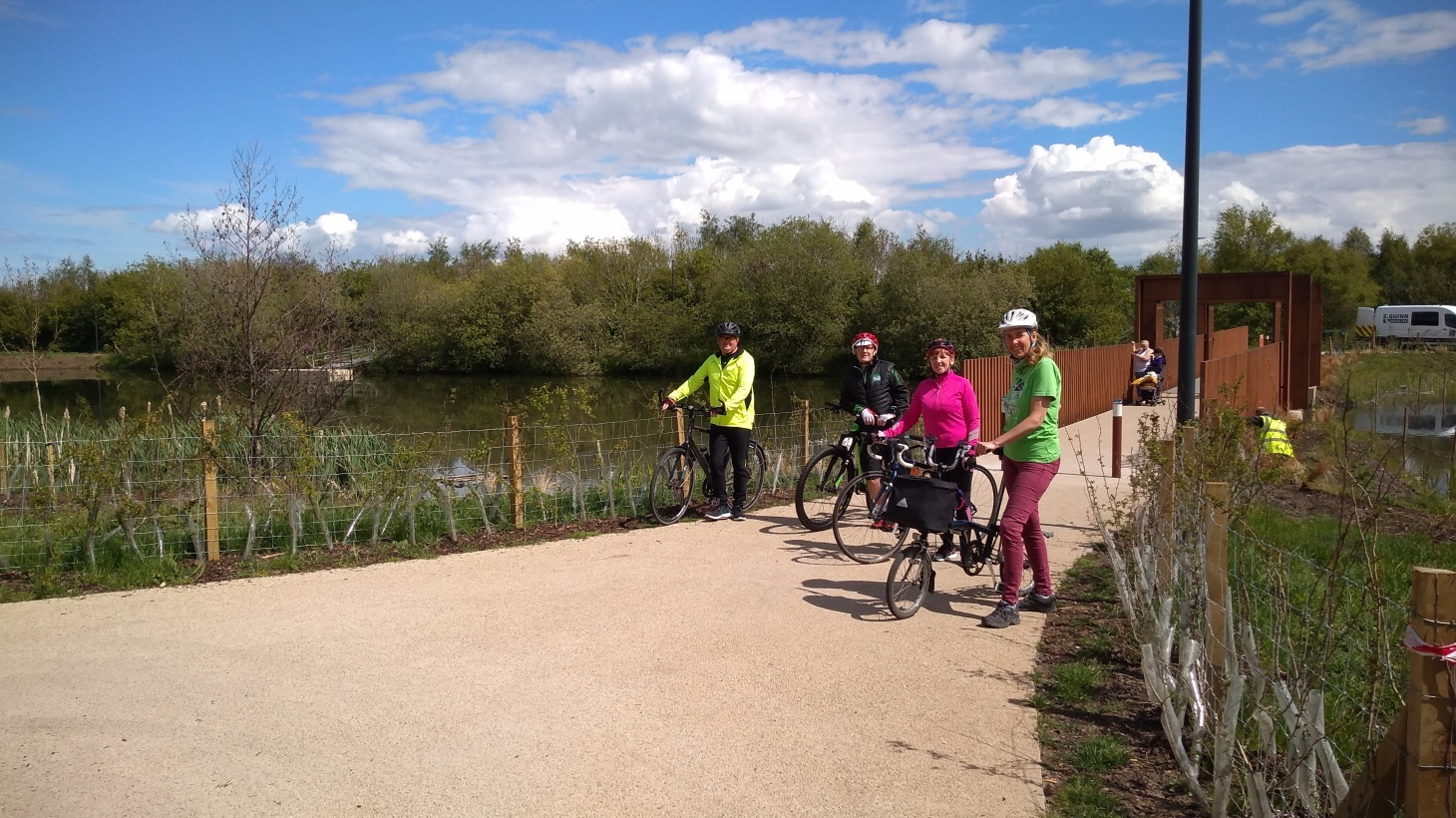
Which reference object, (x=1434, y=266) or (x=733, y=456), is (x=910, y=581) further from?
(x=1434, y=266)

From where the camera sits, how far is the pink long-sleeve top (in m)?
7.01

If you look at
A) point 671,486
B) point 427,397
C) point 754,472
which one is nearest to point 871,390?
point 754,472

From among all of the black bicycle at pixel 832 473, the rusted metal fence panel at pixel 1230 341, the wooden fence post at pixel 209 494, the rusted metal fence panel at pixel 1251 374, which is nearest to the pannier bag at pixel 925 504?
the black bicycle at pixel 832 473

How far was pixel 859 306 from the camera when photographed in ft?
164

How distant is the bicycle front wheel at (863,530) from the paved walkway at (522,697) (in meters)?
0.56

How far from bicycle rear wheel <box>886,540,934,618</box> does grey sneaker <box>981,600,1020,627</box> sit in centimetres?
44

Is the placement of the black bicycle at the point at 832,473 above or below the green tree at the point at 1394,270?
below

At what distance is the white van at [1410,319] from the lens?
5291 cm

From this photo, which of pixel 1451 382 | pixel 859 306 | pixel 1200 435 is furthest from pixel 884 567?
pixel 859 306

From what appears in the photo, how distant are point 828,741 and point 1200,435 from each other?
3.34m

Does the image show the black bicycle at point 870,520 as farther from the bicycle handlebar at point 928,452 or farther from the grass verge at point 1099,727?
the grass verge at point 1099,727

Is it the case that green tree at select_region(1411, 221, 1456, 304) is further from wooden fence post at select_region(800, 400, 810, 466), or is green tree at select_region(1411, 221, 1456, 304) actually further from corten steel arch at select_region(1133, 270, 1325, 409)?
wooden fence post at select_region(800, 400, 810, 466)

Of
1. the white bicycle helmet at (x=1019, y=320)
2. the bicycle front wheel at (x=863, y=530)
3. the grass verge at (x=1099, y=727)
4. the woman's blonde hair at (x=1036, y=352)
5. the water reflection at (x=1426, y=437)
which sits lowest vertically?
the water reflection at (x=1426, y=437)

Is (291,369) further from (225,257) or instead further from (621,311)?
(621,311)
